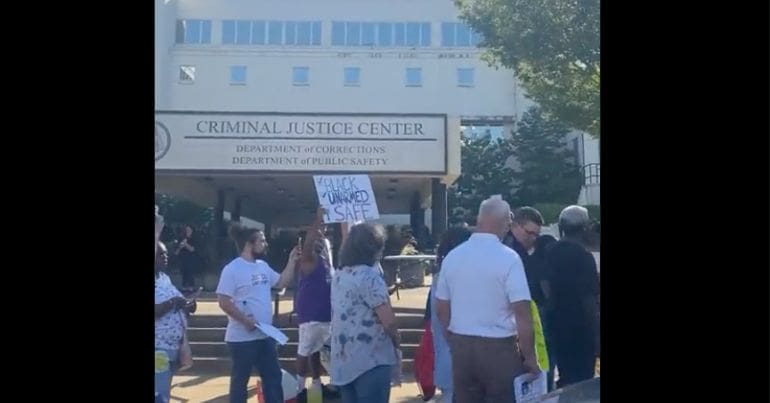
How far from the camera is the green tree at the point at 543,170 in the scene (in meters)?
4.91

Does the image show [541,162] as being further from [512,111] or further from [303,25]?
[303,25]

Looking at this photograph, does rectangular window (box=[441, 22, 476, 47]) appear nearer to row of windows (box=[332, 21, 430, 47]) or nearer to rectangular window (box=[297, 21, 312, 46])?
row of windows (box=[332, 21, 430, 47])

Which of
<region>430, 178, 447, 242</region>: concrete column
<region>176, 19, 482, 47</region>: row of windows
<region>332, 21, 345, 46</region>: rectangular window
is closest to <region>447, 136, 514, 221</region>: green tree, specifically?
<region>430, 178, 447, 242</region>: concrete column

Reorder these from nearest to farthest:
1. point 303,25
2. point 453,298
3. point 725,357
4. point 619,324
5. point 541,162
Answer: point 725,357 < point 619,324 < point 453,298 < point 303,25 < point 541,162

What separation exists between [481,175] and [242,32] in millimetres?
1478

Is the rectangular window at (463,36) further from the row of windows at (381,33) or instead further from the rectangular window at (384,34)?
the rectangular window at (384,34)


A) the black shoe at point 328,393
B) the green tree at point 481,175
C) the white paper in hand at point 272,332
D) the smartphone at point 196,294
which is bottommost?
the black shoe at point 328,393

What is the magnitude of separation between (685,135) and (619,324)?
83 centimetres

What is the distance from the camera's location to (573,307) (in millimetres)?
4738

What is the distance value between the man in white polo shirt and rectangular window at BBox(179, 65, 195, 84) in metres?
1.66

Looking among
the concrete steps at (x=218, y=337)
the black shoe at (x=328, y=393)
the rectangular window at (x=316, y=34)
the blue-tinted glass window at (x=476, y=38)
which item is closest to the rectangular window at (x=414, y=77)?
the blue-tinted glass window at (x=476, y=38)

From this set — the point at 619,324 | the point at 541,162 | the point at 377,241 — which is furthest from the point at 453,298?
the point at 541,162

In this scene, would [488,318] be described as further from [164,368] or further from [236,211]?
[236,211]

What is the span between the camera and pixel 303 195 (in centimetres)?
500
